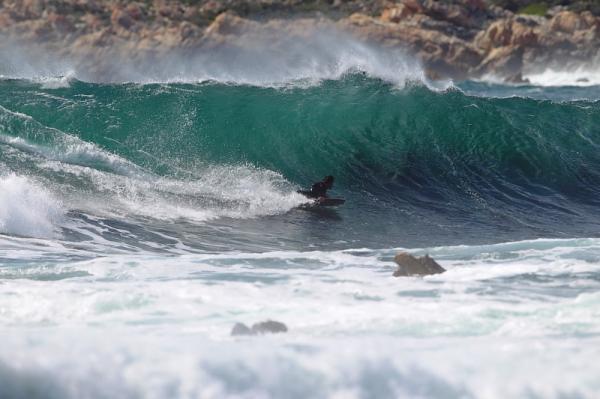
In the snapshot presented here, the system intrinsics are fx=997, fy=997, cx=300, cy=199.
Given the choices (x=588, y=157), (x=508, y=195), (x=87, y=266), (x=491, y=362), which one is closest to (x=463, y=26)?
(x=588, y=157)

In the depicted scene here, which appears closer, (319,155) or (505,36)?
(319,155)

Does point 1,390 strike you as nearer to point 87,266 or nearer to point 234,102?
point 87,266

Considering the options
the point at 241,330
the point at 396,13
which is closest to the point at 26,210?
the point at 241,330

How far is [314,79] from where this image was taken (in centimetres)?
2652

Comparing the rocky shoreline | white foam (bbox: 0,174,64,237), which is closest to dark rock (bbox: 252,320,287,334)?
white foam (bbox: 0,174,64,237)

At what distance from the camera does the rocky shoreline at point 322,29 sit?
1966 inches

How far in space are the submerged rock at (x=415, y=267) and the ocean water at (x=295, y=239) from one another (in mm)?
191

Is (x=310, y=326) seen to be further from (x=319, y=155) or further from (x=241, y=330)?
(x=319, y=155)

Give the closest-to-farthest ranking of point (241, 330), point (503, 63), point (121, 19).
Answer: point (241, 330) → point (503, 63) → point (121, 19)

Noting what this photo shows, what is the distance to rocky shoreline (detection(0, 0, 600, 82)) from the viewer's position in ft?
164

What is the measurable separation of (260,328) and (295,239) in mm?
6872

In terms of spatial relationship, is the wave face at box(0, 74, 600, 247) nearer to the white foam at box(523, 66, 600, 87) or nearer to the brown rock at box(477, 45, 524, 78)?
the white foam at box(523, 66, 600, 87)

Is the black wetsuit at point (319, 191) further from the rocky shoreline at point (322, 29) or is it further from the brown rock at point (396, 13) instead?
the brown rock at point (396, 13)

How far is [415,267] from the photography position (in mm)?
10570
